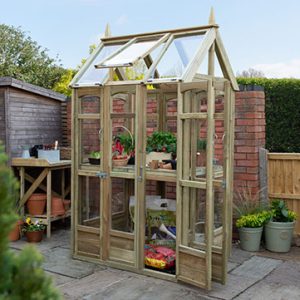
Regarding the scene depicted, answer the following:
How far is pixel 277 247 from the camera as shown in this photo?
5500 millimetres

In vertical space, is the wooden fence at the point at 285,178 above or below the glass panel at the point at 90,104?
below

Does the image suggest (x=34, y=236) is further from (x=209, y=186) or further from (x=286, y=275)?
(x=286, y=275)

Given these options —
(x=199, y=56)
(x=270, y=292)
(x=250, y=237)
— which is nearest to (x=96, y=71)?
(x=199, y=56)

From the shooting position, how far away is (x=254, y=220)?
18.0ft

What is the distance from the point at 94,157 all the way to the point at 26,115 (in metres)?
1.91

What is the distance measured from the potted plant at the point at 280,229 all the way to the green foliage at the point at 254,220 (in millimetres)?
79

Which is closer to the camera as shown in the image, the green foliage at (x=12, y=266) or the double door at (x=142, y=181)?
the green foliage at (x=12, y=266)

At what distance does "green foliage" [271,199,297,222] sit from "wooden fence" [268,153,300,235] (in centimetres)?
19

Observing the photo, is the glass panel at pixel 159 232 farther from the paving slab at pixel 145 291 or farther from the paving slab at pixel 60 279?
the paving slab at pixel 60 279

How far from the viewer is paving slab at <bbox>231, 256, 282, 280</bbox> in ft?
15.6

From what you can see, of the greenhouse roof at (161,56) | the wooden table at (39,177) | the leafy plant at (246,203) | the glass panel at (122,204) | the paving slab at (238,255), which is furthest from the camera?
the wooden table at (39,177)

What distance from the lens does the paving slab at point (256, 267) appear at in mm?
4742

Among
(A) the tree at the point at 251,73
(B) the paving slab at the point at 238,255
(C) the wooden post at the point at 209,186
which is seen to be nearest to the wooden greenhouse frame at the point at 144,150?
(C) the wooden post at the point at 209,186

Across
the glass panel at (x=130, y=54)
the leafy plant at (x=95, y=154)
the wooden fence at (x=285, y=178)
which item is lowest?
the wooden fence at (x=285, y=178)
